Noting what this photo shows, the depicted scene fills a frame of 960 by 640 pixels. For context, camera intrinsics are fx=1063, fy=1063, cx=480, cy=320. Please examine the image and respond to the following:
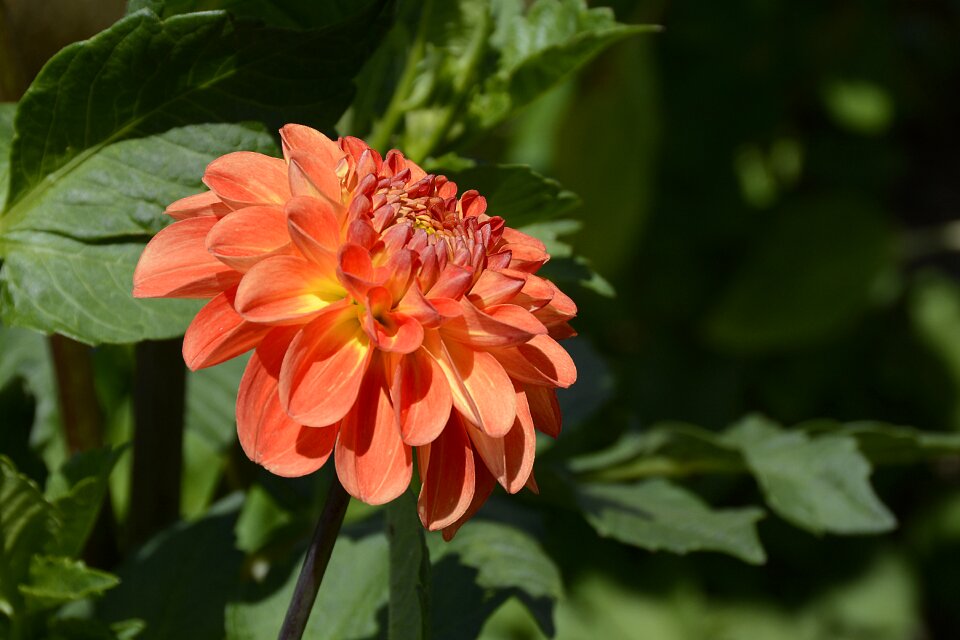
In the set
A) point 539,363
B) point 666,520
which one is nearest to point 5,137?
point 539,363

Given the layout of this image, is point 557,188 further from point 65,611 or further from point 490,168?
point 65,611

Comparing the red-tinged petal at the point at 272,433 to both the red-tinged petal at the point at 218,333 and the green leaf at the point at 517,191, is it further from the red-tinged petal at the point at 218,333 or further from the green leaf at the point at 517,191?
the green leaf at the point at 517,191

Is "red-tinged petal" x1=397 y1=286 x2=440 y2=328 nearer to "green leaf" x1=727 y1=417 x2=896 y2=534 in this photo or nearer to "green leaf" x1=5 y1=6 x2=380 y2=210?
"green leaf" x1=5 y1=6 x2=380 y2=210

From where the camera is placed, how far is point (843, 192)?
173 cm

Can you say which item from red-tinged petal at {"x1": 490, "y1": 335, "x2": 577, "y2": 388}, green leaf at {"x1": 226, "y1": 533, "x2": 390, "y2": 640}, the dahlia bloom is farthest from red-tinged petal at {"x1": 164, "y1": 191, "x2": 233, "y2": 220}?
green leaf at {"x1": 226, "y1": 533, "x2": 390, "y2": 640}

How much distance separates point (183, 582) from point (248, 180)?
27cm

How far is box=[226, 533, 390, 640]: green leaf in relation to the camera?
0.52m

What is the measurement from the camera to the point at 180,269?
0.35 meters

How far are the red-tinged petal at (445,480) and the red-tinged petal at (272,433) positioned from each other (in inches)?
1.3

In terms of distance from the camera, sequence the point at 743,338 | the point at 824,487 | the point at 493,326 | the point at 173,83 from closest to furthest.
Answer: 1. the point at 493,326
2. the point at 173,83
3. the point at 824,487
4. the point at 743,338

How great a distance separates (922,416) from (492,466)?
58.4 inches

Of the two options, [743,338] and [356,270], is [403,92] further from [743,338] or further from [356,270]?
[743,338]

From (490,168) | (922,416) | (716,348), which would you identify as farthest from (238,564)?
(922,416)

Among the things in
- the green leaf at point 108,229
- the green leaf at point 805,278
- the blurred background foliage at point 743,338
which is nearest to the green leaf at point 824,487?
the blurred background foliage at point 743,338
